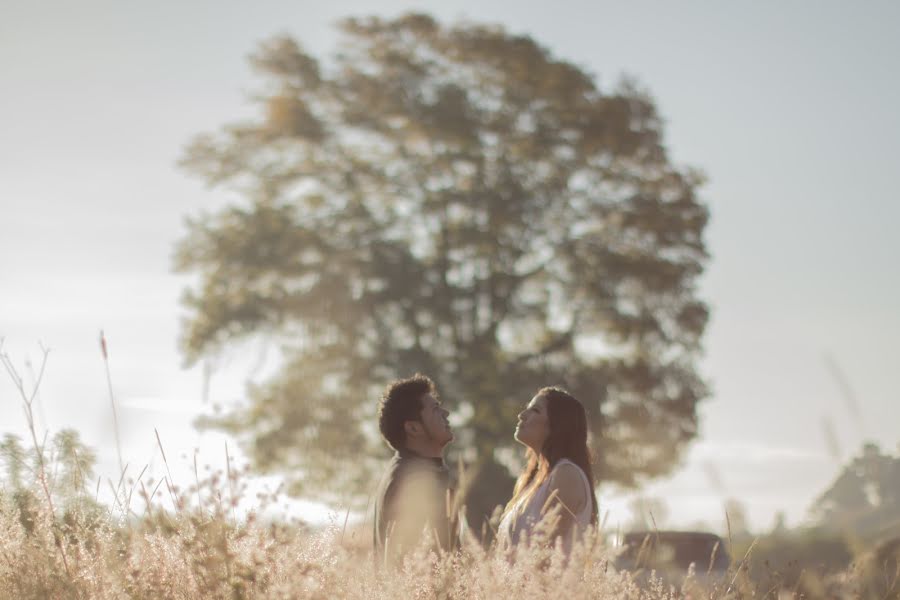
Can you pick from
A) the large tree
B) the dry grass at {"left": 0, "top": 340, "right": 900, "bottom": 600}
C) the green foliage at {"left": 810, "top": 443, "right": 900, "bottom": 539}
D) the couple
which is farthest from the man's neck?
the large tree

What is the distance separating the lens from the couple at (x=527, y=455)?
4.98 m

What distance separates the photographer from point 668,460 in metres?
17.6

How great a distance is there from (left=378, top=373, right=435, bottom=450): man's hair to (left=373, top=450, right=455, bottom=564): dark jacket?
101 mm

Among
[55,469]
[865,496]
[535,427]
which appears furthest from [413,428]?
[865,496]

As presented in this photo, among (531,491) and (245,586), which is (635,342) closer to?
(531,491)

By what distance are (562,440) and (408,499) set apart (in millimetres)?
990

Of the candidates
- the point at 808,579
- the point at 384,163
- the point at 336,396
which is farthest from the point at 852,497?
the point at 384,163

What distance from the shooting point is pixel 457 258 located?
17781 millimetres

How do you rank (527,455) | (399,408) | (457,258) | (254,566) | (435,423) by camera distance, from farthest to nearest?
Result: (457,258) → (527,455) → (399,408) → (435,423) → (254,566)

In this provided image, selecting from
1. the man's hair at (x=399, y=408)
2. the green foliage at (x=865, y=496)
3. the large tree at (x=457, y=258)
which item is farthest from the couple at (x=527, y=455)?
the large tree at (x=457, y=258)

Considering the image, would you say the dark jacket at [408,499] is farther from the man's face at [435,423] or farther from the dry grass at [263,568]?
the dry grass at [263,568]

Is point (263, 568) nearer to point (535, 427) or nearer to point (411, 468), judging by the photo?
point (411, 468)

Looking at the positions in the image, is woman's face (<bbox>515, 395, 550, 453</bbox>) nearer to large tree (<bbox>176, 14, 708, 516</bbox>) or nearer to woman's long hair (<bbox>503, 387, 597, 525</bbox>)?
woman's long hair (<bbox>503, 387, 597, 525</bbox>)

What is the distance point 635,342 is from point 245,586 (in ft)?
50.6
